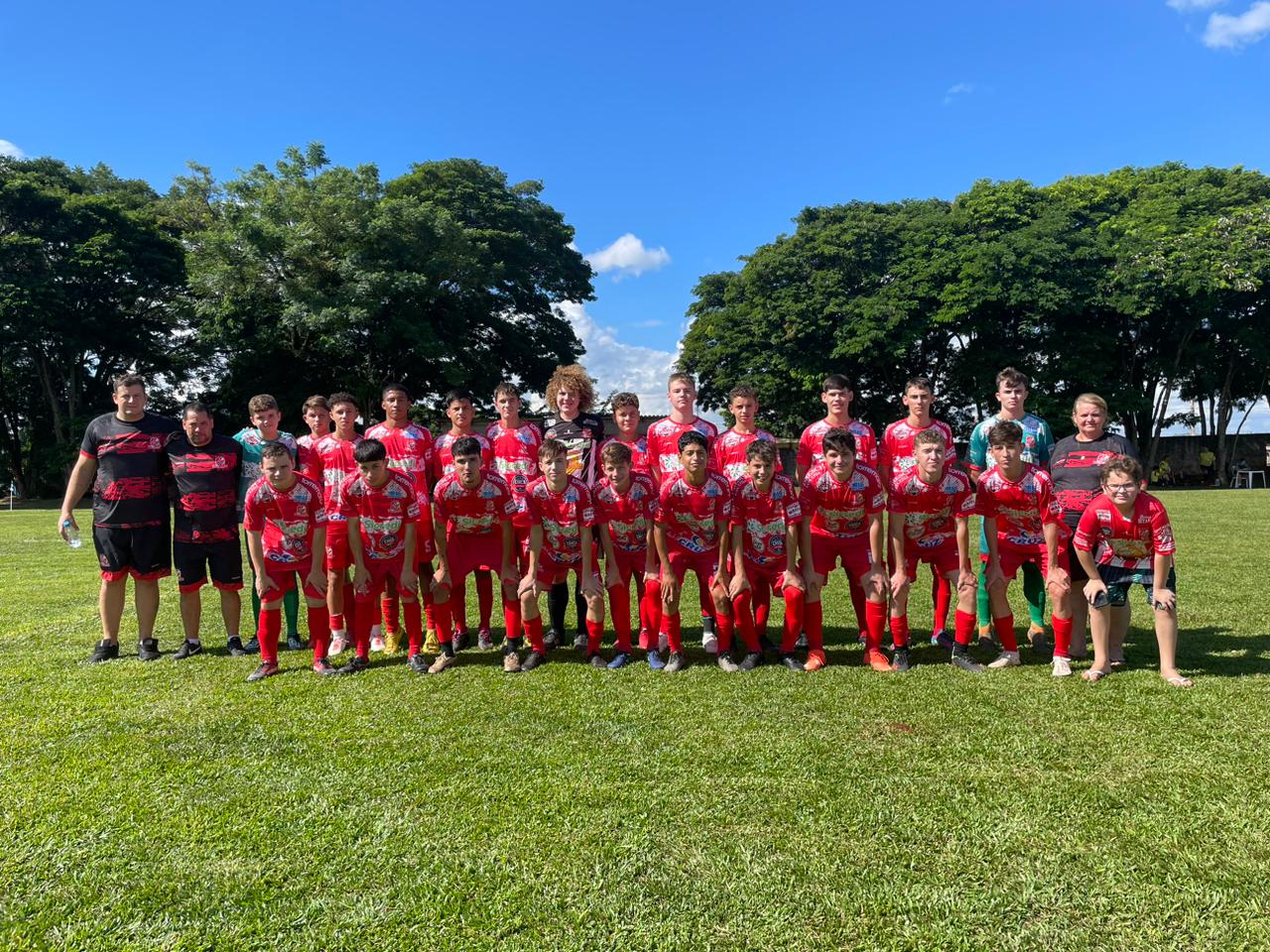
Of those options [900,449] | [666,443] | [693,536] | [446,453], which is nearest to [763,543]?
[693,536]

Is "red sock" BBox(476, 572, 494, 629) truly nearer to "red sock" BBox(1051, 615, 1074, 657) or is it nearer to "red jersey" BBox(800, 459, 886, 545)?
"red jersey" BBox(800, 459, 886, 545)

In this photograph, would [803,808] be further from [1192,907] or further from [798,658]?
[798,658]

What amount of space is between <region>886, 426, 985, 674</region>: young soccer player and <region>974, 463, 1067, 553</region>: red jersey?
13 centimetres

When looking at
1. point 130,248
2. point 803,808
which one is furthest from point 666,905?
point 130,248

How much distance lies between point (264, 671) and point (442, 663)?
118cm

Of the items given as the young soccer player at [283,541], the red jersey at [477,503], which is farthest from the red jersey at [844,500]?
the young soccer player at [283,541]

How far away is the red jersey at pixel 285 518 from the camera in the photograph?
5.01 m

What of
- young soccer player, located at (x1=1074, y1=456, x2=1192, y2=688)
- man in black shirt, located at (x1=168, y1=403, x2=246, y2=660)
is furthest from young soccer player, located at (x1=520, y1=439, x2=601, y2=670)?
young soccer player, located at (x1=1074, y1=456, x2=1192, y2=688)

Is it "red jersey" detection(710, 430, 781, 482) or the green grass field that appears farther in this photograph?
"red jersey" detection(710, 430, 781, 482)

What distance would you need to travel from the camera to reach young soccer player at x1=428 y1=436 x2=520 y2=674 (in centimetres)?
507

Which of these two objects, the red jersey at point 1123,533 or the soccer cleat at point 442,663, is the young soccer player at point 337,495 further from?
the red jersey at point 1123,533

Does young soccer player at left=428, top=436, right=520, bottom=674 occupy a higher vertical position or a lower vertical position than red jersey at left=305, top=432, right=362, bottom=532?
lower

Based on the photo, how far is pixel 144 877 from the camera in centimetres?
244

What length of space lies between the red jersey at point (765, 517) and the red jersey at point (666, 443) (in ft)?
2.14
